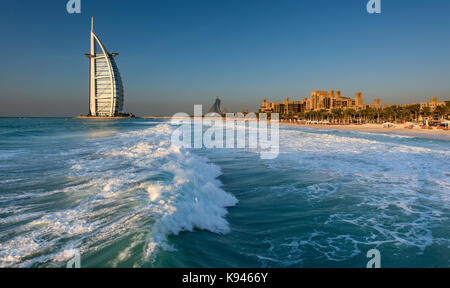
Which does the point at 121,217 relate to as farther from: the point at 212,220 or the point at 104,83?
the point at 104,83

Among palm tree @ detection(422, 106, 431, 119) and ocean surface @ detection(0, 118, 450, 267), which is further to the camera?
palm tree @ detection(422, 106, 431, 119)

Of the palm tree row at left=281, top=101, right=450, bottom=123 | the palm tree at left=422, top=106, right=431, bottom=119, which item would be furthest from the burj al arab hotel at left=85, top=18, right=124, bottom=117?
the palm tree at left=422, top=106, right=431, bottom=119

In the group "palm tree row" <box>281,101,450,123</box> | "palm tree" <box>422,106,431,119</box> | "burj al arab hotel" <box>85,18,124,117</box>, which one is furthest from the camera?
"burj al arab hotel" <box>85,18,124,117</box>

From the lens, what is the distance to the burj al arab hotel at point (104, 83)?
112 meters

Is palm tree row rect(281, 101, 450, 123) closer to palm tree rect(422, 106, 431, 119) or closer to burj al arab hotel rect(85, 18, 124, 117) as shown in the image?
palm tree rect(422, 106, 431, 119)

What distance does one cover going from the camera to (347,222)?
15.0 feet

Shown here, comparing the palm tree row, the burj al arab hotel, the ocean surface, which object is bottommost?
the ocean surface

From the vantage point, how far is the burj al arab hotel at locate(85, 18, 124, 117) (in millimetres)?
111500

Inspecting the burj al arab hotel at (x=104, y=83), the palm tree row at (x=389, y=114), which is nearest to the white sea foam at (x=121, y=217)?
the palm tree row at (x=389, y=114)

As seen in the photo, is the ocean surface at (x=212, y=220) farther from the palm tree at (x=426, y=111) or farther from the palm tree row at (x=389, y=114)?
the palm tree row at (x=389, y=114)

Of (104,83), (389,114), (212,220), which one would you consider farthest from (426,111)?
(104,83)

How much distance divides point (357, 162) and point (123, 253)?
11.3 m

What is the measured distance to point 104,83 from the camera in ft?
374
